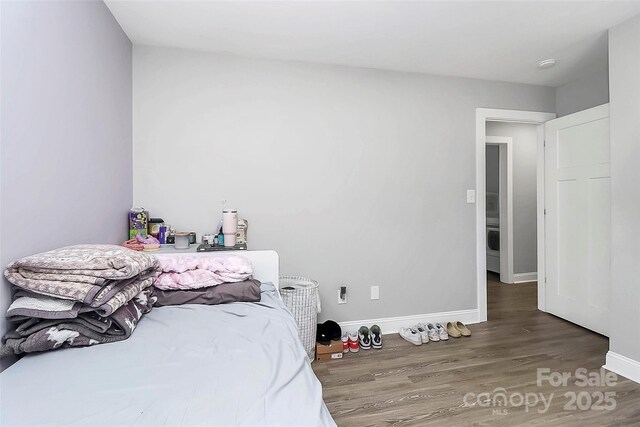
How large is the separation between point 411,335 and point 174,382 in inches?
86.2

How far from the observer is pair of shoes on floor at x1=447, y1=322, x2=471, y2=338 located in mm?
2754

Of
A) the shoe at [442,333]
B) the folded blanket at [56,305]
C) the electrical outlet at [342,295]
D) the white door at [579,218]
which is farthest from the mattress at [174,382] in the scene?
the white door at [579,218]

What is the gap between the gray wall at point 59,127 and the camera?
1.13 m

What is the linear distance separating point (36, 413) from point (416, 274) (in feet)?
8.77

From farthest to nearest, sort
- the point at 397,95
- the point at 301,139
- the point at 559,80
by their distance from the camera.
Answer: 1. the point at 559,80
2. the point at 397,95
3. the point at 301,139

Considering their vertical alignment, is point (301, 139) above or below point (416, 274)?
above

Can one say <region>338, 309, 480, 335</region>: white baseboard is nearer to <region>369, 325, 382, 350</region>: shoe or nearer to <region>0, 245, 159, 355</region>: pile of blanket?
<region>369, 325, 382, 350</region>: shoe

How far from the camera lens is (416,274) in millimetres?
2936

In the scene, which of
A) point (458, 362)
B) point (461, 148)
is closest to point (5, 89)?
point (458, 362)

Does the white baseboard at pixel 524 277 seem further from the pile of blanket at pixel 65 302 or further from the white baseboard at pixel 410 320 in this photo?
the pile of blanket at pixel 65 302

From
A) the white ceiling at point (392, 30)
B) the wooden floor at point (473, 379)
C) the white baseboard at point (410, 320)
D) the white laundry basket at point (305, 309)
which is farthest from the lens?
the white baseboard at point (410, 320)

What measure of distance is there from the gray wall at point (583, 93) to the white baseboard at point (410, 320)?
2.16 meters

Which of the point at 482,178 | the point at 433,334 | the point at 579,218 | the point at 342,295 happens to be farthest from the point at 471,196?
the point at 342,295

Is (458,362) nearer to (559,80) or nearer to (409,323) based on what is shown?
(409,323)
